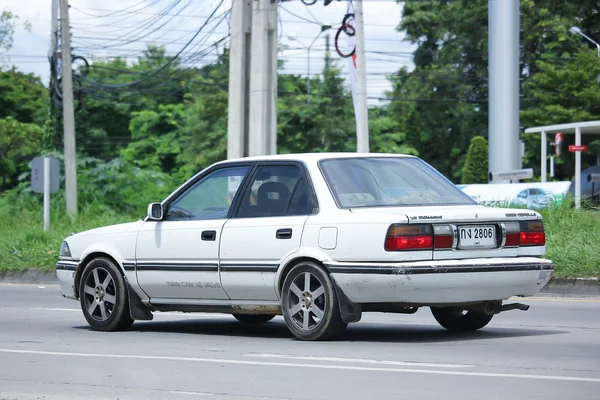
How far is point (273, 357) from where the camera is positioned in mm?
8320

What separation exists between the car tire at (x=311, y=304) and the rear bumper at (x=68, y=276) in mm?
2564

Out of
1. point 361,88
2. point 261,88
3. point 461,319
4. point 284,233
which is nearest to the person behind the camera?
point 284,233

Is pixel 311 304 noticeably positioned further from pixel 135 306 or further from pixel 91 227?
pixel 91 227

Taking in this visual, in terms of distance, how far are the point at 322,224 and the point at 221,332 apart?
196cm

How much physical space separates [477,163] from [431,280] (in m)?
55.0

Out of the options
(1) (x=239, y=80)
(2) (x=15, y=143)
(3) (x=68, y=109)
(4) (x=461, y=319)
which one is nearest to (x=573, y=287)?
(4) (x=461, y=319)

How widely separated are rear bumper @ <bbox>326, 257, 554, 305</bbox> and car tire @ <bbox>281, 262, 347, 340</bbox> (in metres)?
0.13

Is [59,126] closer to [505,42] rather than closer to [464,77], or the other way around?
[505,42]

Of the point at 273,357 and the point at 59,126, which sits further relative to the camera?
the point at 59,126

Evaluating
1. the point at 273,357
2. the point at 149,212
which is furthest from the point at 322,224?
the point at 149,212

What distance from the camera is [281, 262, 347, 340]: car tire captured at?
29.6 feet

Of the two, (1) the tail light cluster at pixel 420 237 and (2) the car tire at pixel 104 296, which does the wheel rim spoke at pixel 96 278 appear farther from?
(1) the tail light cluster at pixel 420 237

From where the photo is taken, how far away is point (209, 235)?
392 inches

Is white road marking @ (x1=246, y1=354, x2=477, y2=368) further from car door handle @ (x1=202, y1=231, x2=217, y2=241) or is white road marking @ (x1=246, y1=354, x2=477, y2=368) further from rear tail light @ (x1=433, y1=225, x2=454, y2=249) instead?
car door handle @ (x1=202, y1=231, x2=217, y2=241)
